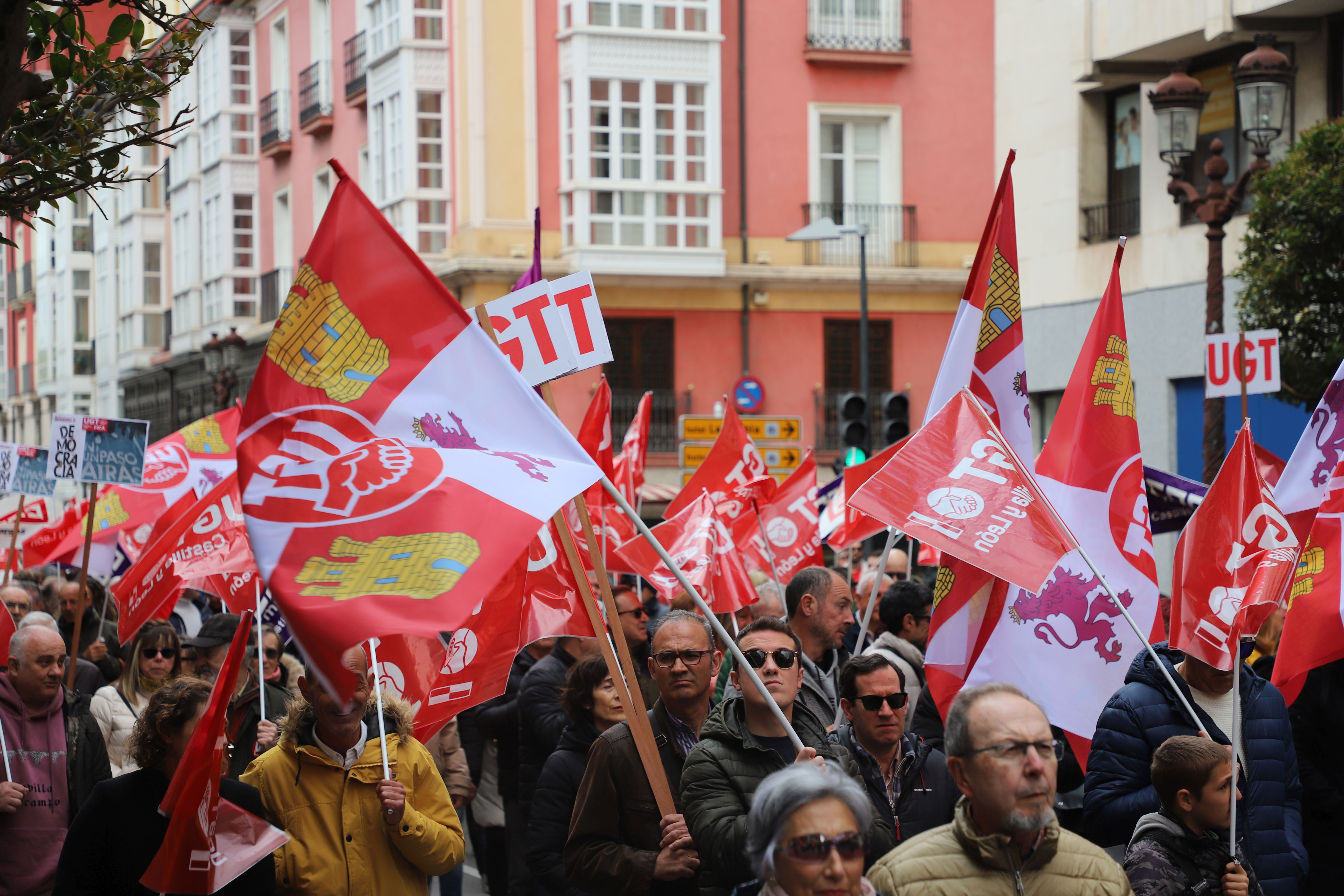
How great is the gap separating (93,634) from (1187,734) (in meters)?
9.27

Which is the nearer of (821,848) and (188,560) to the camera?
(821,848)

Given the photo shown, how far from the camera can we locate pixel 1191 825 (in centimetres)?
495

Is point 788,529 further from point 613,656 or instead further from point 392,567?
point 392,567

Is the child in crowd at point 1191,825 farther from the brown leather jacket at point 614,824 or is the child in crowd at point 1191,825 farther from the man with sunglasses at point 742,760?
the brown leather jacket at point 614,824

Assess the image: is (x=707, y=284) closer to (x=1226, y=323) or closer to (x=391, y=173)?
(x=391, y=173)

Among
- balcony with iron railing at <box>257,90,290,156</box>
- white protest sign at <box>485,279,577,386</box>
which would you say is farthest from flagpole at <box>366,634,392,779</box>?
balcony with iron railing at <box>257,90,290,156</box>

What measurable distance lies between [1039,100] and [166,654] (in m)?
16.5

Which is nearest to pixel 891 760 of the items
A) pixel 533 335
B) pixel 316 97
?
pixel 533 335

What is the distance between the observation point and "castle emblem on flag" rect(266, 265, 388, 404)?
465 cm

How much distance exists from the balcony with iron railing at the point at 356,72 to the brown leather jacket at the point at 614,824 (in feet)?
92.7

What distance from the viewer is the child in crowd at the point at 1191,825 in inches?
191

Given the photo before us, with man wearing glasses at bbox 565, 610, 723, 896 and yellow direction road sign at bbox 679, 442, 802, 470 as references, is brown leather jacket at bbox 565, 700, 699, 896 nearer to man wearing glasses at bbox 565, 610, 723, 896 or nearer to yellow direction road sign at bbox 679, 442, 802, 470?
man wearing glasses at bbox 565, 610, 723, 896

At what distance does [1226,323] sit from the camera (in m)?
18.4

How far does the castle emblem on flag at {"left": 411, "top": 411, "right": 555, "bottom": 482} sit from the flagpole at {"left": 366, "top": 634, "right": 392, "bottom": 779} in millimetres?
754
